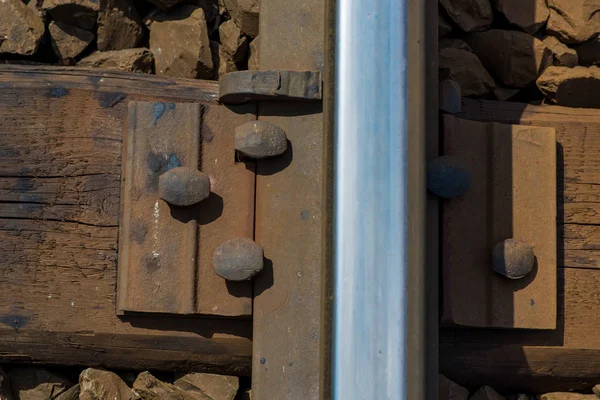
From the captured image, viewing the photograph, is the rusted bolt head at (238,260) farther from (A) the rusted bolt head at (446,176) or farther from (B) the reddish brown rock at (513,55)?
(B) the reddish brown rock at (513,55)

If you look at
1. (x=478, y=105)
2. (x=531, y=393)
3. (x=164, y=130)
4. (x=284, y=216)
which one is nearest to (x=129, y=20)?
(x=164, y=130)

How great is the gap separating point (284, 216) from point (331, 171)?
22cm

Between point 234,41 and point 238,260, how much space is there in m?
0.93

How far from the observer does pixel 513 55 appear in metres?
3.02

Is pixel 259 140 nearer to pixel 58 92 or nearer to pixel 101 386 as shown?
pixel 58 92

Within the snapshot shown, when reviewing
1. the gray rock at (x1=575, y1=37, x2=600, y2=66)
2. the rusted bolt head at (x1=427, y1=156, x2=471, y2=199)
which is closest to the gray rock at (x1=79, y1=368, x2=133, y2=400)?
the rusted bolt head at (x1=427, y1=156, x2=471, y2=199)

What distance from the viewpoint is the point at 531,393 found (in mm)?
2641

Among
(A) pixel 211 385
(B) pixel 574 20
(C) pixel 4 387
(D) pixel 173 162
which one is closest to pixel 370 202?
(D) pixel 173 162

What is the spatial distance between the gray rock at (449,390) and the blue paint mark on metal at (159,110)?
1069 millimetres

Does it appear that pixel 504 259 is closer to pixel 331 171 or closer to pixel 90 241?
pixel 331 171

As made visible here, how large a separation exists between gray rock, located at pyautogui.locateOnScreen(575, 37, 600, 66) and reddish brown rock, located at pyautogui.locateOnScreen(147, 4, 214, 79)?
1.30m

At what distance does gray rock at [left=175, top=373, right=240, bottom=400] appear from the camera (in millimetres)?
2479

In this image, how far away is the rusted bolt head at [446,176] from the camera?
2369 mm

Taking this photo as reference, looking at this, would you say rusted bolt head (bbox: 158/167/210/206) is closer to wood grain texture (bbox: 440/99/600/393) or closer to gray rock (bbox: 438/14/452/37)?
wood grain texture (bbox: 440/99/600/393)
